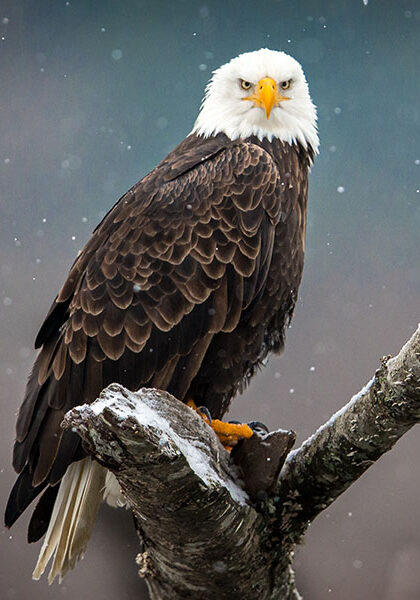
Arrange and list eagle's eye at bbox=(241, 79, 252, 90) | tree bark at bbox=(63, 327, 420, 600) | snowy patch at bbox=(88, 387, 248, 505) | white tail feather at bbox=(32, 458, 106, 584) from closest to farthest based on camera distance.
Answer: snowy patch at bbox=(88, 387, 248, 505) < tree bark at bbox=(63, 327, 420, 600) < white tail feather at bbox=(32, 458, 106, 584) < eagle's eye at bbox=(241, 79, 252, 90)

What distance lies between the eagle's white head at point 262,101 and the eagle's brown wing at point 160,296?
1.30 ft

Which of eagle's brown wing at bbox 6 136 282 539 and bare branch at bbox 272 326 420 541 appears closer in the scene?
bare branch at bbox 272 326 420 541

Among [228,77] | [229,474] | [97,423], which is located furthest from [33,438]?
[228,77]

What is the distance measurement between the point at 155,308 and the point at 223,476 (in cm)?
73

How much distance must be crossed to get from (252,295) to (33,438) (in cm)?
92

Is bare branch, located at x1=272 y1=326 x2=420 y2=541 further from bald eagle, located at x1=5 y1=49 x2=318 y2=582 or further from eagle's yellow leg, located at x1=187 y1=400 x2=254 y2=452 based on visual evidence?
bald eagle, located at x1=5 y1=49 x2=318 y2=582

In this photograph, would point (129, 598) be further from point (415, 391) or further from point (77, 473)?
point (415, 391)

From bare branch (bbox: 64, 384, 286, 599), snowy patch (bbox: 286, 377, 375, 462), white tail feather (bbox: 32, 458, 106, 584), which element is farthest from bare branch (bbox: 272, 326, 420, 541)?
white tail feather (bbox: 32, 458, 106, 584)

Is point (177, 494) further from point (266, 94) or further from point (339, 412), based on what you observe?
point (266, 94)

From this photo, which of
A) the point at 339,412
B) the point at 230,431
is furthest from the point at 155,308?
the point at 339,412

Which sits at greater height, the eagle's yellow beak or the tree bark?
the eagle's yellow beak

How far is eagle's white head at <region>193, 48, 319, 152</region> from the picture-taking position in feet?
10.8

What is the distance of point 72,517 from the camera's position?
9.36ft

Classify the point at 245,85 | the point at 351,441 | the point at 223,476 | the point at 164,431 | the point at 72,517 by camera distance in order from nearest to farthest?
the point at 164,431, the point at 351,441, the point at 223,476, the point at 72,517, the point at 245,85
